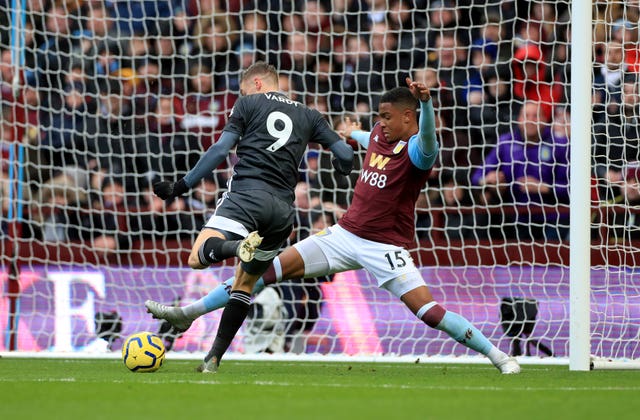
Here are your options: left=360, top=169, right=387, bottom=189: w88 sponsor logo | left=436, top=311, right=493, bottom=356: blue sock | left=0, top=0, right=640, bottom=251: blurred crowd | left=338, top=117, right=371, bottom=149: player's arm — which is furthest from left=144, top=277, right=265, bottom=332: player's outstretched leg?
left=0, top=0, right=640, bottom=251: blurred crowd

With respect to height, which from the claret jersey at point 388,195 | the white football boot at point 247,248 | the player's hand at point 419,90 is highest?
the player's hand at point 419,90

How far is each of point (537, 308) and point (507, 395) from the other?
170 inches

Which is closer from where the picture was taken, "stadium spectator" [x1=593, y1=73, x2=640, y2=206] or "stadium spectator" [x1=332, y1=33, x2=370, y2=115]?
"stadium spectator" [x1=593, y1=73, x2=640, y2=206]

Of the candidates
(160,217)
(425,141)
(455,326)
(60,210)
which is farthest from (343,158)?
(60,210)

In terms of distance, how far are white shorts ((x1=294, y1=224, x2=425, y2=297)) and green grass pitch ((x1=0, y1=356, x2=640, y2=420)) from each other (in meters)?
0.63

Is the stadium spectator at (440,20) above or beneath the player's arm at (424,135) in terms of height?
above

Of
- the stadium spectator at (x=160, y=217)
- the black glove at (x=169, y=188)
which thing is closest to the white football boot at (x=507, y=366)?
the black glove at (x=169, y=188)

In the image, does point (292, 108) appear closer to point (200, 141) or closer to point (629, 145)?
point (629, 145)

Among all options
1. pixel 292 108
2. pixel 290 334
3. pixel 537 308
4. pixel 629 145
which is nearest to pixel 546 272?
pixel 537 308

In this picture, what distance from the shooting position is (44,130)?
11594 millimetres

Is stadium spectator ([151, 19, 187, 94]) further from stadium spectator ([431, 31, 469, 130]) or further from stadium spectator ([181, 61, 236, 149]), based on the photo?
stadium spectator ([431, 31, 469, 130])

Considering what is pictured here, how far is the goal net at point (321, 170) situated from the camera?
9.87 metres

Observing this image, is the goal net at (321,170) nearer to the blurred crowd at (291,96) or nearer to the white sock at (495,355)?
the blurred crowd at (291,96)

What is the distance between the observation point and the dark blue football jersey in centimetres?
725
